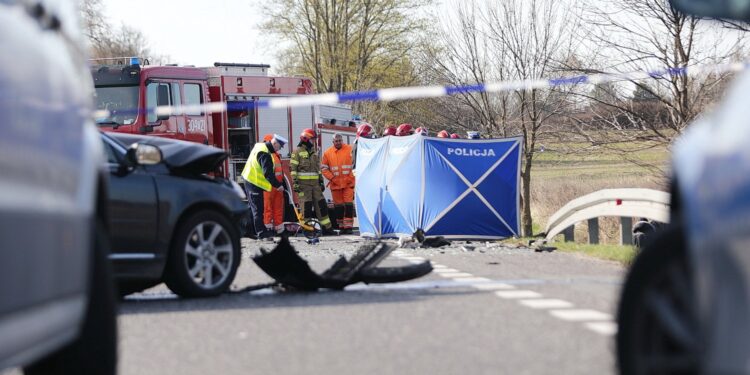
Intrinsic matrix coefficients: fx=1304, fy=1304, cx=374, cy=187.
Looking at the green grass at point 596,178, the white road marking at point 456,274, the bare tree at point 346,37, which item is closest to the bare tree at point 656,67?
the green grass at point 596,178

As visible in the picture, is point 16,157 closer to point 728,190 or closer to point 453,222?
point 728,190

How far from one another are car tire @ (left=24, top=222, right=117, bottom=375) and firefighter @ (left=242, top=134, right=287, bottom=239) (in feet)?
55.8

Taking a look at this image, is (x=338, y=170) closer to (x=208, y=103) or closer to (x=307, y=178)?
(x=307, y=178)

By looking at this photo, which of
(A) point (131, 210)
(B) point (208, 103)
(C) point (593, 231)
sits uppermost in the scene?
(B) point (208, 103)

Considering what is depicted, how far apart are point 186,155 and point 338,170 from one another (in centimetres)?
1340

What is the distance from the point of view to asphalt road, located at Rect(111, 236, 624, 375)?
20.3ft

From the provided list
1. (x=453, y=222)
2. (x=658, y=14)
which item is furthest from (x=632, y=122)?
(x=453, y=222)

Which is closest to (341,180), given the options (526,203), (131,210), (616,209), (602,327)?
(526,203)

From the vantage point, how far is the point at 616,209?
1579cm

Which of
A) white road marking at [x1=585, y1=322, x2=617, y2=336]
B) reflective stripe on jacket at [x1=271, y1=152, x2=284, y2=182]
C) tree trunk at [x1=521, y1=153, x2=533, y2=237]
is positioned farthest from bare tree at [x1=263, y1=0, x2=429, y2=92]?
white road marking at [x1=585, y1=322, x2=617, y2=336]

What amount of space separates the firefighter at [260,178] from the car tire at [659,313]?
1787 centimetres

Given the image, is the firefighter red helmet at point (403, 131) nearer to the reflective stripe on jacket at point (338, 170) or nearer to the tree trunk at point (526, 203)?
the reflective stripe on jacket at point (338, 170)

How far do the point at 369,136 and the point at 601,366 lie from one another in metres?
19.0

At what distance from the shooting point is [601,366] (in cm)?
586
